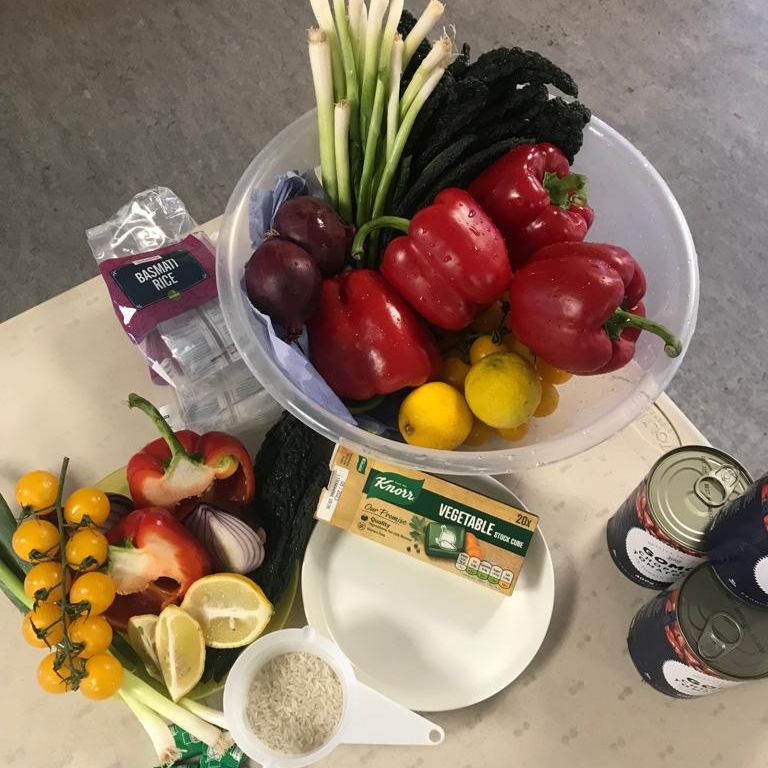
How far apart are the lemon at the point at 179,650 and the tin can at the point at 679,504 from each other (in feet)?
1.33

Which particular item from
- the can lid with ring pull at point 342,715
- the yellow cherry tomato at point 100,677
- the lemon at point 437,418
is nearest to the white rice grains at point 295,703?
the can lid with ring pull at point 342,715

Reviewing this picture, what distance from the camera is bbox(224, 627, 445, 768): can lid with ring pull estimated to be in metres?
0.60

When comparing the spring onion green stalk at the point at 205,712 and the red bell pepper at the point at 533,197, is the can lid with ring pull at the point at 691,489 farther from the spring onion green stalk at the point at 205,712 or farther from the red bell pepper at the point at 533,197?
the spring onion green stalk at the point at 205,712

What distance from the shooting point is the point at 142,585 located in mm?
649

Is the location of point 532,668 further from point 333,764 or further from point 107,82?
point 107,82

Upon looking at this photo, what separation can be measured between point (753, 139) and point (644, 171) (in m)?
1.17

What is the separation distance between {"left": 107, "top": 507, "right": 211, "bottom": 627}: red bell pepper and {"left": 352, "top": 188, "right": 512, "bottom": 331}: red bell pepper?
309mm

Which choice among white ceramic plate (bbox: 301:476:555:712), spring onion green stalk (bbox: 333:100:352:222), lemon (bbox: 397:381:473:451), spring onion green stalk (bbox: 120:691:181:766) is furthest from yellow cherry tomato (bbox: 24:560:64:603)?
spring onion green stalk (bbox: 333:100:352:222)

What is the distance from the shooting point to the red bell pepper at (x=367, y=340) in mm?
713

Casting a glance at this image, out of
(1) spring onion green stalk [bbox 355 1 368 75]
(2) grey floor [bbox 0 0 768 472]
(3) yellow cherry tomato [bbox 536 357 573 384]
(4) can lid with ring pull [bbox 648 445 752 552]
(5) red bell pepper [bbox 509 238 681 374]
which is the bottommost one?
(2) grey floor [bbox 0 0 768 472]

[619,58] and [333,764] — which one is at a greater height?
[619,58]

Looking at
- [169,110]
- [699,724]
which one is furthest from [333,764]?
[169,110]

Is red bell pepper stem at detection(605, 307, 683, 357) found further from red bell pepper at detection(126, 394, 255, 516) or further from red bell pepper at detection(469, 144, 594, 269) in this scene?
red bell pepper at detection(126, 394, 255, 516)

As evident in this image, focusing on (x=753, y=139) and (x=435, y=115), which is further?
(x=753, y=139)
